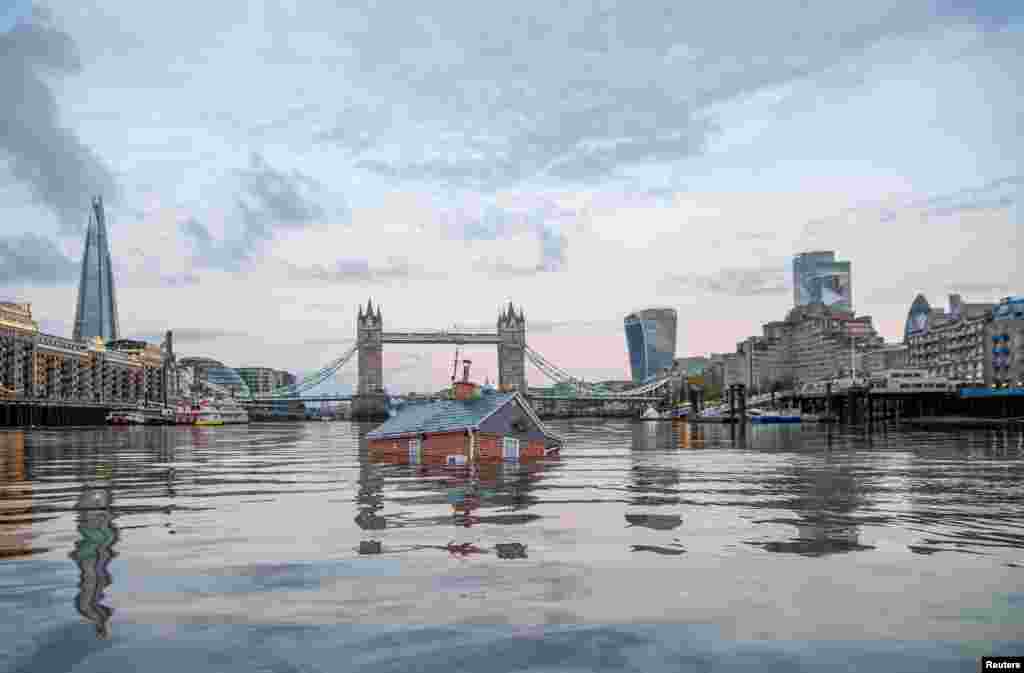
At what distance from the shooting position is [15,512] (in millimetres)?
23078

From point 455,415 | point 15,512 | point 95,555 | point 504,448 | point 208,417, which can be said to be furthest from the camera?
point 208,417

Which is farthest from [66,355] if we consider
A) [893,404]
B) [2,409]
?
[893,404]

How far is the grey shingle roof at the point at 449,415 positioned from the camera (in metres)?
44.8

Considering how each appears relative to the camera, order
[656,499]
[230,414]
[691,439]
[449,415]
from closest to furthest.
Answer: [656,499] → [449,415] → [691,439] → [230,414]

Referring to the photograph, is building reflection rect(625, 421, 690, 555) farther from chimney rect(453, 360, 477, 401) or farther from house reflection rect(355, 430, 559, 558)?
chimney rect(453, 360, 477, 401)

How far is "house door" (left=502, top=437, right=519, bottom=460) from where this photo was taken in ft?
148

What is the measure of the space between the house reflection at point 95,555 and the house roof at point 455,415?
65.8 feet

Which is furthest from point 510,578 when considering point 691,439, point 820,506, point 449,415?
point 691,439

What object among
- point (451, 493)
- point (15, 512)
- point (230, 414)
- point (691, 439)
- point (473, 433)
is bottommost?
point (230, 414)

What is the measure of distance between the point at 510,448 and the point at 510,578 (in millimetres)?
31250

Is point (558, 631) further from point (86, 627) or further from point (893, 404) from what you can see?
point (893, 404)

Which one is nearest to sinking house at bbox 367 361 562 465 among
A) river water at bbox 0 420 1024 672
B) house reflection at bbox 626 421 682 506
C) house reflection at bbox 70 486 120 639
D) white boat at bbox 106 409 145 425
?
house reflection at bbox 626 421 682 506

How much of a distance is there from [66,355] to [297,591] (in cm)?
20532

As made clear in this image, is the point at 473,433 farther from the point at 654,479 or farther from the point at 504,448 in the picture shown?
the point at 654,479
